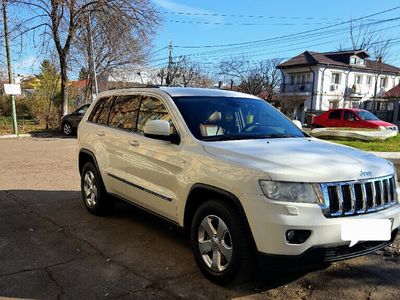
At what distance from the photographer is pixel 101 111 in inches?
238

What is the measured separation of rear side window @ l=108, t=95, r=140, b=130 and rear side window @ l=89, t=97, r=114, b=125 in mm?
145

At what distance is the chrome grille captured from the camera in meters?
3.27

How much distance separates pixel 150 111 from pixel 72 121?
625 inches

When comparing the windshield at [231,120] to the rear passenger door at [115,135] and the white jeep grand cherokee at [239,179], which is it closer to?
the white jeep grand cherokee at [239,179]

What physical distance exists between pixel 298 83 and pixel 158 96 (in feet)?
161

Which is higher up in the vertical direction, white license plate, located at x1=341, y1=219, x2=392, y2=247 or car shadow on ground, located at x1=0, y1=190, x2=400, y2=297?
white license plate, located at x1=341, y1=219, x2=392, y2=247

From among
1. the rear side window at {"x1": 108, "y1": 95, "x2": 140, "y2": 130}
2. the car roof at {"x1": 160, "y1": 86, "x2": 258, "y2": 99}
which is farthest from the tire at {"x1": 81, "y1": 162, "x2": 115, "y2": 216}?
the car roof at {"x1": 160, "y1": 86, "x2": 258, "y2": 99}

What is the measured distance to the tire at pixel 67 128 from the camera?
65.5ft

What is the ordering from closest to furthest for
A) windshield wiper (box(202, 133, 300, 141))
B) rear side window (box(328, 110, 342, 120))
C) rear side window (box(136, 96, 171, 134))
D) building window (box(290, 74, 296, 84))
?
windshield wiper (box(202, 133, 300, 141)), rear side window (box(136, 96, 171, 134)), rear side window (box(328, 110, 342, 120)), building window (box(290, 74, 296, 84))

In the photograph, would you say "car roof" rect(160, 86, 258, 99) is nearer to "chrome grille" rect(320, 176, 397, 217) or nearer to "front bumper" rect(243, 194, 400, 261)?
"front bumper" rect(243, 194, 400, 261)

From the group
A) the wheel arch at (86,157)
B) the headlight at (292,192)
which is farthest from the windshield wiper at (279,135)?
the wheel arch at (86,157)

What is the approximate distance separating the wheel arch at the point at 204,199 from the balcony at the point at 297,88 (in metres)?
48.1

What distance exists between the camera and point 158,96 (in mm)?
4824

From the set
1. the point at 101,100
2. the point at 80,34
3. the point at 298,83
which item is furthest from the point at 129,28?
the point at 298,83
